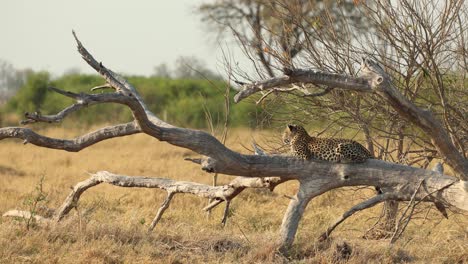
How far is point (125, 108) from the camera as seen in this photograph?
26.2 meters

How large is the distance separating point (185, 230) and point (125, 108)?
19073 mm

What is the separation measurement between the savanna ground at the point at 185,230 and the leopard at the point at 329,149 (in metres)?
0.79

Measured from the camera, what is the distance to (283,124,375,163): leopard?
21.1 feet

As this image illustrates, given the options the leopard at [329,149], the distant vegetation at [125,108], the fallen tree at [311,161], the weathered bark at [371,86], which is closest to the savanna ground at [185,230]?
the fallen tree at [311,161]

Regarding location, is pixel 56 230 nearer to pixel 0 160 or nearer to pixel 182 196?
pixel 182 196

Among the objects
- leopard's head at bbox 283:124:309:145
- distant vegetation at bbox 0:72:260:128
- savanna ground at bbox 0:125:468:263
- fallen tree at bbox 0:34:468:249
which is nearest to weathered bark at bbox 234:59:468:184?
fallen tree at bbox 0:34:468:249

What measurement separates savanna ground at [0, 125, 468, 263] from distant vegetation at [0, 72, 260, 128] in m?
11.1

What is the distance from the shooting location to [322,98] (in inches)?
343

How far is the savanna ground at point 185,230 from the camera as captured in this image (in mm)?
6422

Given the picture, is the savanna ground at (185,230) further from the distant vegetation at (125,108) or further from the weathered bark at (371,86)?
the distant vegetation at (125,108)

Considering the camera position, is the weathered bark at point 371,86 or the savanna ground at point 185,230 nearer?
the weathered bark at point 371,86

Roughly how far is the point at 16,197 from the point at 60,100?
16185mm

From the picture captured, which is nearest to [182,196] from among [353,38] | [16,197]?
[16,197]

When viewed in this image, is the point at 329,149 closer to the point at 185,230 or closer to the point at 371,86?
the point at 371,86
